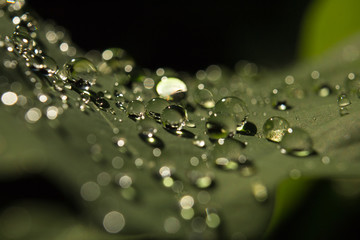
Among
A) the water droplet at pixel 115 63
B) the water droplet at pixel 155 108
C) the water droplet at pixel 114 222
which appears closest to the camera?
the water droplet at pixel 155 108

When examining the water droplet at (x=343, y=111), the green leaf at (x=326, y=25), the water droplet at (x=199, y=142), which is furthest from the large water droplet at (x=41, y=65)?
the green leaf at (x=326, y=25)

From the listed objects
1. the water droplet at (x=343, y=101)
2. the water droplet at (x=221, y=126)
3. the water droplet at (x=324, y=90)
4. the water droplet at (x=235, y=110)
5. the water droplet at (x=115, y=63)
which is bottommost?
the water droplet at (x=221, y=126)

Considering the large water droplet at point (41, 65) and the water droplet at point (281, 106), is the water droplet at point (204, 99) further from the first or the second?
the large water droplet at point (41, 65)

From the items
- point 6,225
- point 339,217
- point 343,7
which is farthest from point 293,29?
point 6,225

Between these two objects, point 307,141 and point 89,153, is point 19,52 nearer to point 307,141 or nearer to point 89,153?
point 89,153

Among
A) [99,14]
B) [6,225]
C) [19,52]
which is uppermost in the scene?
[99,14]

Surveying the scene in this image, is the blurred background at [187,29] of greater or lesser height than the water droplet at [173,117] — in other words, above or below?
above

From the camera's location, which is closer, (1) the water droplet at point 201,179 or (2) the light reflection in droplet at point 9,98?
(1) the water droplet at point 201,179

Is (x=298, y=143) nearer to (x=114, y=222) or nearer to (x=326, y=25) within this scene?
(x=114, y=222)
